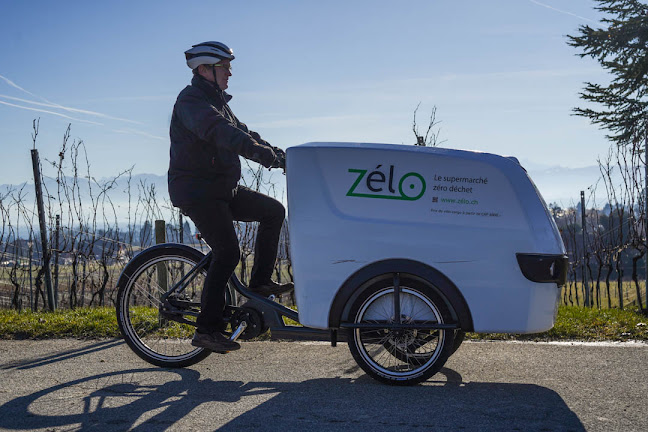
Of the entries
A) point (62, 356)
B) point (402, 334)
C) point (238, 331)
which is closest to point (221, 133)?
point (238, 331)

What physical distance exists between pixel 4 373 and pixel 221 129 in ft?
7.98

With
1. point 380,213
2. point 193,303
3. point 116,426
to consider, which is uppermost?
point 380,213

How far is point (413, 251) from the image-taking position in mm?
4520

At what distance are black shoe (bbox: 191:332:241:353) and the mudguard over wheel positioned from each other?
0.31 meters

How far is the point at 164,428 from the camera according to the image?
382 cm

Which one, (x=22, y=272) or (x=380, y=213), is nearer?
(x=380, y=213)

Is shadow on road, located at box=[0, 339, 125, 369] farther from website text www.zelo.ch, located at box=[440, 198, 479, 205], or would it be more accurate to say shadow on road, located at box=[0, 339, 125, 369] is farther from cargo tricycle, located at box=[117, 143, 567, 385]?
website text www.zelo.ch, located at box=[440, 198, 479, 205]

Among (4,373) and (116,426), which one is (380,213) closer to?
(116,426)

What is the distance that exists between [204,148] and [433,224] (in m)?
1.68

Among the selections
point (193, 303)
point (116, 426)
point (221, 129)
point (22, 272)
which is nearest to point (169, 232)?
point (22, 272)

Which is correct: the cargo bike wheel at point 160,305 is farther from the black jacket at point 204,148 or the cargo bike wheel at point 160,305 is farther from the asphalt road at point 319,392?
the black jacket at point 204,148

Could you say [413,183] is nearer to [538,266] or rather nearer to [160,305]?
[538,266]

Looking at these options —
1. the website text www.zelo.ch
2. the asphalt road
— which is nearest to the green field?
the asphalt road

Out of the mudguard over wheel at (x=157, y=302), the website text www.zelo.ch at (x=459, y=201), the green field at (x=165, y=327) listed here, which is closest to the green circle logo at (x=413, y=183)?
the website text www.zelo.ch at (x=459, y=201)
